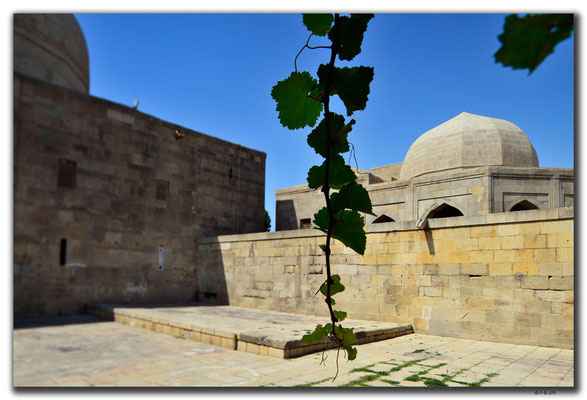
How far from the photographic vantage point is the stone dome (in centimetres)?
865

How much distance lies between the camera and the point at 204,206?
1252cm

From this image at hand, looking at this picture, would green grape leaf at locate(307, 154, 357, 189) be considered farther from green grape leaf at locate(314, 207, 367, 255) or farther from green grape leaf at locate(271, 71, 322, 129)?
green grape leaf at locate(271, 71, 322, 129)

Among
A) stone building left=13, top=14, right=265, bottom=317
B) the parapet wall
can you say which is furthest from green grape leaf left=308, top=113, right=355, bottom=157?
stone building left=13, top=14, right=265, bottom=317

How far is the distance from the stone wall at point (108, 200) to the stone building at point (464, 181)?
338cm

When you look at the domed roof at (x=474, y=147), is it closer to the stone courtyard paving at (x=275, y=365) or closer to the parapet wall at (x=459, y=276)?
the parapet wall at (x=459, y=276)

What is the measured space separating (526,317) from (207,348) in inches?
181

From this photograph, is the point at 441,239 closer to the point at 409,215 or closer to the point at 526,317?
the point at 526,317

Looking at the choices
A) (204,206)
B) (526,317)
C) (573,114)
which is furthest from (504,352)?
(204,206)

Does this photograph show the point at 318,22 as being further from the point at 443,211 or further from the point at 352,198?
the point at 443,211

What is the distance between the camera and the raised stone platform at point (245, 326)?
587 centimetres

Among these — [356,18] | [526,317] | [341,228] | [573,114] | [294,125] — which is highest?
[573,114]

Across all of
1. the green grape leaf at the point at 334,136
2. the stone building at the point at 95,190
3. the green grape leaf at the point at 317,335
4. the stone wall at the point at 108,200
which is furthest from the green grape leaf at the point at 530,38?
the stone wall at the point at 108,200

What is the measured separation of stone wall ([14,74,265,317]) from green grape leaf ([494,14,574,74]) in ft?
31.6

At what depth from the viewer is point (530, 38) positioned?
1.55 ft
